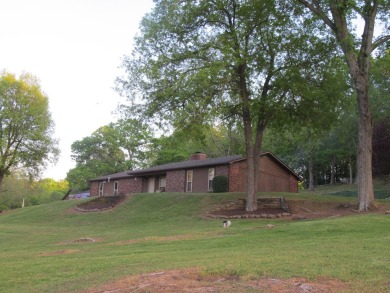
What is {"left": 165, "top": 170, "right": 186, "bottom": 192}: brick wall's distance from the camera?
33.9 meters

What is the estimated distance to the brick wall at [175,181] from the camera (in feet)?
111

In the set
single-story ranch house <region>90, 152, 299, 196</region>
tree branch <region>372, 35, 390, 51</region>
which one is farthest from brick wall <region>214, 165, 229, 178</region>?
tree branch <region>372, 35, 390, 51</region>

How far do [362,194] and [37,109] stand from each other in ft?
104

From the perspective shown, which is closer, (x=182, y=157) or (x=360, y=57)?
(x=360, y=57)

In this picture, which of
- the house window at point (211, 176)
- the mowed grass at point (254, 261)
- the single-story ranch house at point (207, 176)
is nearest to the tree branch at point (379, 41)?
the mowed grass at point (254, 261)

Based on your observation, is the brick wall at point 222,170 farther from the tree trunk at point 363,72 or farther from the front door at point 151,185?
the tree trunk at point 363,72

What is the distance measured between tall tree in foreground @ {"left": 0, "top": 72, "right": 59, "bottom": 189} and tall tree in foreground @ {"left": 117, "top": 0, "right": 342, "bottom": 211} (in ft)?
74.5

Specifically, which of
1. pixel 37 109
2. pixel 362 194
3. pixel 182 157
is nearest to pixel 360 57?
pixel 362 194

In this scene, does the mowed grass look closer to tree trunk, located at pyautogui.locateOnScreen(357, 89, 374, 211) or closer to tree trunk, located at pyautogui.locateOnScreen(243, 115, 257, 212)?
tree trunk, located at pyautogui.locateOnScreen(357, 89, 374, 211)

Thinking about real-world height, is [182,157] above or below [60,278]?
above

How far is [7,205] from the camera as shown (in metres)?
61.1

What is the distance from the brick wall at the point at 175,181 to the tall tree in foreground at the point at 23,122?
45.7ft

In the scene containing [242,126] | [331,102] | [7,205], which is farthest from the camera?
[7,205]

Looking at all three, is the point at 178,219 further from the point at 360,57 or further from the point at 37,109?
the point at 37,109
